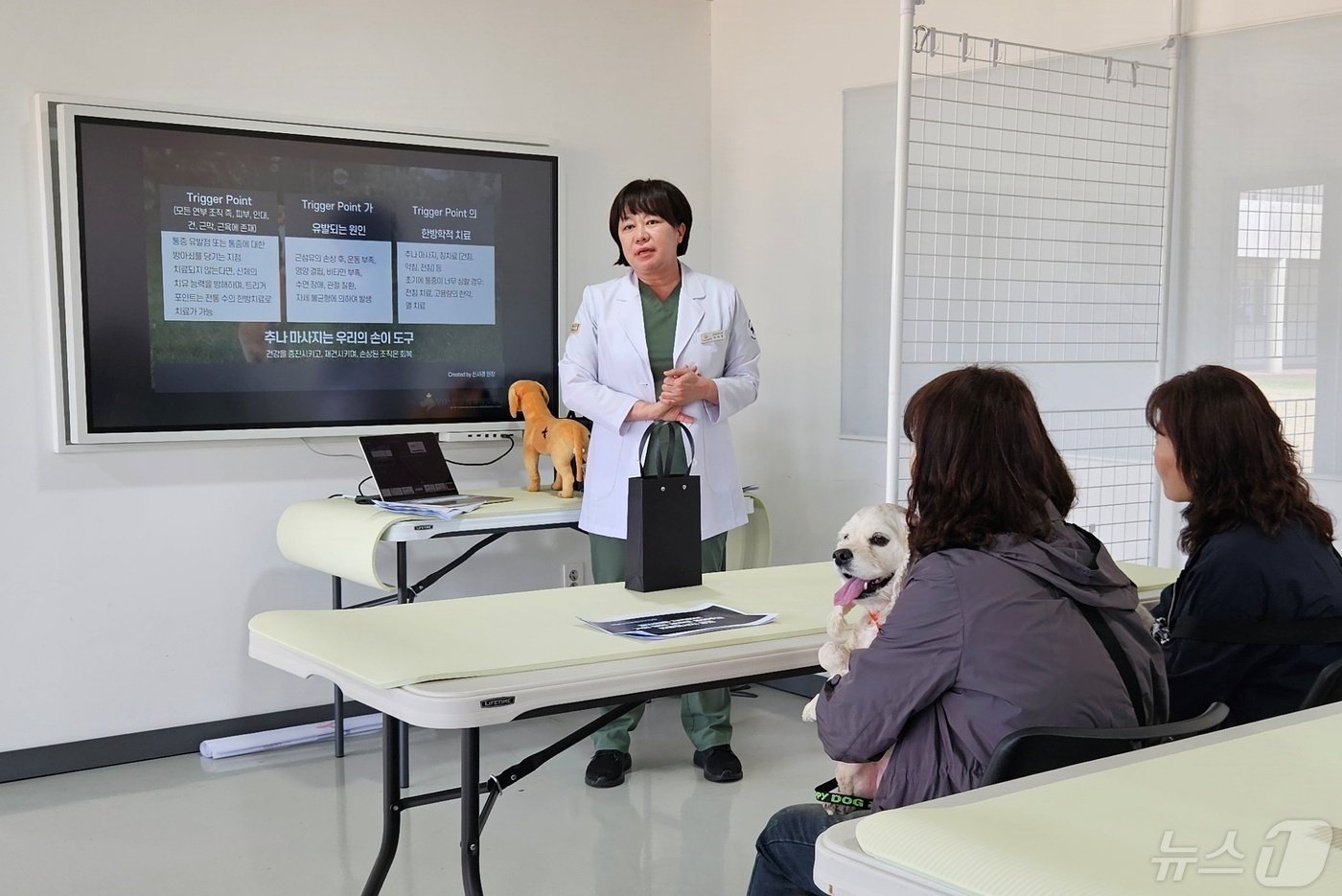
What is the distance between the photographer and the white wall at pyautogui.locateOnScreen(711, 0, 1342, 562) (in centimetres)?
439

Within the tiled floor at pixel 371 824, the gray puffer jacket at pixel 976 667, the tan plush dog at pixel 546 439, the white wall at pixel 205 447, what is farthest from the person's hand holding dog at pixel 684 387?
the gray puffer jacket at pixel 976 667

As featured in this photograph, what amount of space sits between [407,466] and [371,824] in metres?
1.03

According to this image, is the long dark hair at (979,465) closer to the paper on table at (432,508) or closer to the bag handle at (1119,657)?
the bag handle at (1119,657)

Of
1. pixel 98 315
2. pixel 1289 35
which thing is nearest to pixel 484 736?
pixel 98 315

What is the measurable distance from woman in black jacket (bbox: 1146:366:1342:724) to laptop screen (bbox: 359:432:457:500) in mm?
2263

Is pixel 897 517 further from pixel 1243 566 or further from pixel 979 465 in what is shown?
pixel 1243 566

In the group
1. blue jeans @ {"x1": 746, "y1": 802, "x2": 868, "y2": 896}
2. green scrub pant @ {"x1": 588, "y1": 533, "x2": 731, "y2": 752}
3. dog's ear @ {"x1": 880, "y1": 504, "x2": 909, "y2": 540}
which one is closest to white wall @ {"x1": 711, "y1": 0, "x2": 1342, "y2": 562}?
green scrub pant @ {"x1": 588, "y1": 533, "x2": 731, "y2": 752}

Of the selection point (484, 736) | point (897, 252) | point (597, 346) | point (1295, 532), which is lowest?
point (484, 736)

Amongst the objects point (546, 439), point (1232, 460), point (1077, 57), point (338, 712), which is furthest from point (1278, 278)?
point (338, 712)

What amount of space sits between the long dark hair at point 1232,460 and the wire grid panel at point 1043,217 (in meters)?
1.42

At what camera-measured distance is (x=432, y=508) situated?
3572 millimetres

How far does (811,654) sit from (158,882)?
1.73 meters

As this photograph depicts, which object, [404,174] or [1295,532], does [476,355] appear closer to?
[404,174]

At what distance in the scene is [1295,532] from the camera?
2031mm
